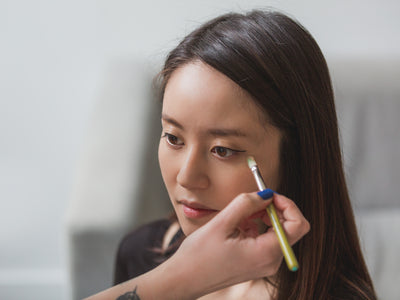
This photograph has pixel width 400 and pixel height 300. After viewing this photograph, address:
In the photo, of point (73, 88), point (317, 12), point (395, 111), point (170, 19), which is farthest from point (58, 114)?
point (395, 111)

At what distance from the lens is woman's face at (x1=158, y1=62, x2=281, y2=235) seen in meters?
0.39

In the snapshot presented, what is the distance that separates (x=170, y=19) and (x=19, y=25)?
1.03 ft

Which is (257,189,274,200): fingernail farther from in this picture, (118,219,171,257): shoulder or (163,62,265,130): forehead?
(118,219,171,257): shoulder

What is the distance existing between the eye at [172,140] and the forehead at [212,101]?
0.02 meters

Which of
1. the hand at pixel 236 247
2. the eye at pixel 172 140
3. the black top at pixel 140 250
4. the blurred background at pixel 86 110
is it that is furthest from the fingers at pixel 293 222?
the blurred background at pixel 86 110

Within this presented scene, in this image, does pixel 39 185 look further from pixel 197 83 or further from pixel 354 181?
pixel 197 83

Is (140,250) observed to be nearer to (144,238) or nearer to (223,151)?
(144,238)

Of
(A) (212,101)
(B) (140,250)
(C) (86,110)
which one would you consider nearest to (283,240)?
(A) (212,101)

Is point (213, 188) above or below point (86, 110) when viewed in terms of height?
above

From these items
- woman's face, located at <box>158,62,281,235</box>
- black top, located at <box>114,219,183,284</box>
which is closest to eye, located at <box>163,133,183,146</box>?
woman's face, located at <box>158,62,281,235</box>

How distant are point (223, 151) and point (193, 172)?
0.10 ft

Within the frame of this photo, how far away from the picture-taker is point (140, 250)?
2.11ft

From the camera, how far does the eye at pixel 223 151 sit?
395 millimetres

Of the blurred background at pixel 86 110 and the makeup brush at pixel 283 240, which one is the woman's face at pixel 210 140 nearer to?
the makeup brush at pixel 283 240
